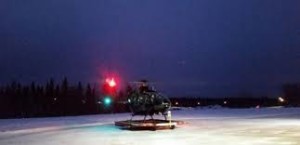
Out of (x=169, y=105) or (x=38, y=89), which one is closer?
(x=169, y=105)

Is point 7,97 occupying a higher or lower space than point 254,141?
higher

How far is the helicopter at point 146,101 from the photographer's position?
36781 mm

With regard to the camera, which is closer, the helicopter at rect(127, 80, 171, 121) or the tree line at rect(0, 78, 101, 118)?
the helicopter at rect(127, 80, 171, 121)

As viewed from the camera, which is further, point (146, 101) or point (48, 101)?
point (48, 101)

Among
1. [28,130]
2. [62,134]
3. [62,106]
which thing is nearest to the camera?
[62,134]

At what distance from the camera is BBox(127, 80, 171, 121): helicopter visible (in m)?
36.8

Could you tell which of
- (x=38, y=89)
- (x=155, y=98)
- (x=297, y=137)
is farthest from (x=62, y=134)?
(x=38, y=89)

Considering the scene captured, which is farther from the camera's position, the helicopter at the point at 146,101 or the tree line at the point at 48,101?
the tree line at the point at 48,101

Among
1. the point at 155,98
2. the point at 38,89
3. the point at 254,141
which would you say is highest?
the point at 38,89

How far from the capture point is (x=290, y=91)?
176 meters

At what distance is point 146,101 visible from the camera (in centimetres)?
3678

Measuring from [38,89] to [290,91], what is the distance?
77358 mm

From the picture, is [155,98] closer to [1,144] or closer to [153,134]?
[153,134]

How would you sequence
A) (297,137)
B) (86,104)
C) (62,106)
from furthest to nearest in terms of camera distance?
(86,104) → (62,106) → (297,137)
